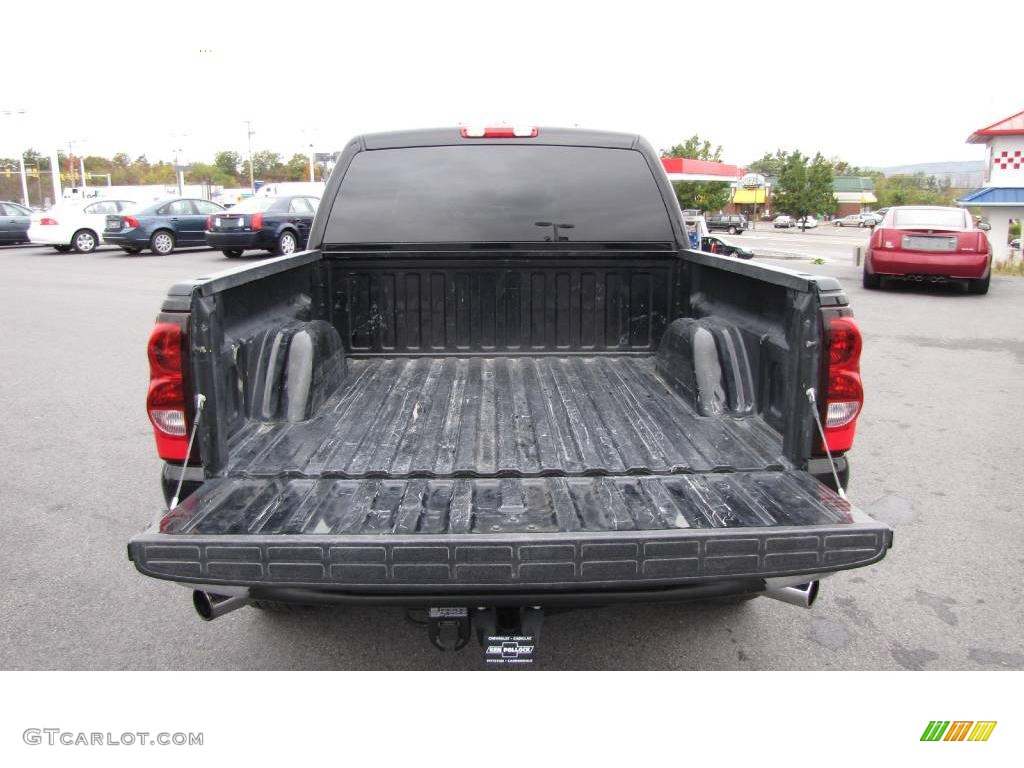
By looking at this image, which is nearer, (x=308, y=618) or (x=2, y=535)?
(x=308, y=618)

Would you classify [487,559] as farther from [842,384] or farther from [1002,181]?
[1002,181]

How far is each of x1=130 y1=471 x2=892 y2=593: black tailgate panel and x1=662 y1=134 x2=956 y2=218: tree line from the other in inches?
450

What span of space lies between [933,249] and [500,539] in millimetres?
14249

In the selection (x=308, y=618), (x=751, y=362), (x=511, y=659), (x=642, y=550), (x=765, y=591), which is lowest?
(x=308, y=618)

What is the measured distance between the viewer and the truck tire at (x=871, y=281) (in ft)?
49.3

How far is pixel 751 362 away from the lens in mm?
3414

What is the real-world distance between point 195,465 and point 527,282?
7.47 feet

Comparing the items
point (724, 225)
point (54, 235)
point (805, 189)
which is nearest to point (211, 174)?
point (724, 225)

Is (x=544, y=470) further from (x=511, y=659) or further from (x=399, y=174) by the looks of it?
(x=399, y=174)

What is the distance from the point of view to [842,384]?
2.79 metres

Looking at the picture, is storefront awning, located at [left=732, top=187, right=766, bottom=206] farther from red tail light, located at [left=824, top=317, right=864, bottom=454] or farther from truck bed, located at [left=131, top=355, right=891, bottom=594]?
red tail light, located at [left=824, top=317, right=864, bottom=454]

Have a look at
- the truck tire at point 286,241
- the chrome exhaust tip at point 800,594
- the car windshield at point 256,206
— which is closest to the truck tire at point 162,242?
the car windshield at point 256,206

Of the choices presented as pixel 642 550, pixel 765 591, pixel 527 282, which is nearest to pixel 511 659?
pixel 642 550

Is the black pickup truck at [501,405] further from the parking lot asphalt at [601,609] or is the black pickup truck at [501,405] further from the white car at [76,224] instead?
the white car at [76,224]
